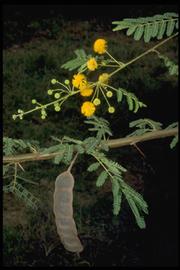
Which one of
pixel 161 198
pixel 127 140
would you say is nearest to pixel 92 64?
pixel 127 140

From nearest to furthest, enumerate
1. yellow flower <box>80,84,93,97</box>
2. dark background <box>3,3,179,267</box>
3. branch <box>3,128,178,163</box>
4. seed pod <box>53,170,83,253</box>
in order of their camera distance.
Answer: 1. branch <box>3,128,178,163</box>
2. seed pod <box>53,170,83,253</box>
3. yellow flower <box>80,84,93,97</box>
4. dark background <box>3,3,179,267</box>

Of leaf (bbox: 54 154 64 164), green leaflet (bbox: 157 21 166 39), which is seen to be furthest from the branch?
green leaflet (bbox: 157 21 166 39)

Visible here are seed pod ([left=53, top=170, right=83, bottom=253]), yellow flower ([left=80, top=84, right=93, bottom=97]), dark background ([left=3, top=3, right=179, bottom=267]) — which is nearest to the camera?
seed pod ([left=53, top=170, right=83, bottom=253])

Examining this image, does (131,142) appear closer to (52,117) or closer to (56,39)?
(52,117)

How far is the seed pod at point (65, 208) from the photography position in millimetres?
1343

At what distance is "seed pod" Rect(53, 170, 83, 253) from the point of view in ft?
4.41

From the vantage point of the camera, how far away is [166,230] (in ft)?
13.4

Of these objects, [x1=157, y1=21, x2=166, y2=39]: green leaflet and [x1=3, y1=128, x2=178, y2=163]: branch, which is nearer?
[x1=3, y1=128, x2=178, y2=163]: branch

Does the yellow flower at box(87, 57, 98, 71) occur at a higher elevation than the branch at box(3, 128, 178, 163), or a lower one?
higher

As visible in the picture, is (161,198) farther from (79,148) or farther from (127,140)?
(127,140)

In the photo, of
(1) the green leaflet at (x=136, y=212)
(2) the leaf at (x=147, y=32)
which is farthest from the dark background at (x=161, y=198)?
(2) the leaf at (x=147, y=32)

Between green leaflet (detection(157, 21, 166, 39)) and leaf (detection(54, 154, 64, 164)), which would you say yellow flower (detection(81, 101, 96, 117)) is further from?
green leaflet (detection(157, 21, 166, 39))

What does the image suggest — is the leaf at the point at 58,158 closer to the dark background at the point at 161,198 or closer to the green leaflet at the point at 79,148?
the green leaflet at the point at 79,148

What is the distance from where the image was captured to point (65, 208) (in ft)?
4.41
